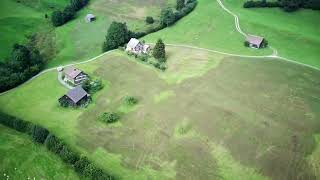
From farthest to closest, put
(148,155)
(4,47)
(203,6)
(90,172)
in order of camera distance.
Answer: (203,6)
(4,47)
(148,155)
(90,172)

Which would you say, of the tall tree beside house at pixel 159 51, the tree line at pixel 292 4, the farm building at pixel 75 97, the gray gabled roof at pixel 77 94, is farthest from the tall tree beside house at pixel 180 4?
the gray gabled roof at pixel 77 94

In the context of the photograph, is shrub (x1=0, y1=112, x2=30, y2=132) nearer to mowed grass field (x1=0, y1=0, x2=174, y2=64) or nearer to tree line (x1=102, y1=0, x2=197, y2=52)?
mowed grass field (x1=0, y1=0, x2=174, y2=64)

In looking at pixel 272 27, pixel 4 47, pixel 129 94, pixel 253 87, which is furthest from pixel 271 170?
pixel 4 47

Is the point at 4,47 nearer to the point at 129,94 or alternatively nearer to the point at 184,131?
the point at 129,94

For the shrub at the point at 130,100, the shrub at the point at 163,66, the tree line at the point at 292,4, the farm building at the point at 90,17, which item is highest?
the tree line at the point at 292,4

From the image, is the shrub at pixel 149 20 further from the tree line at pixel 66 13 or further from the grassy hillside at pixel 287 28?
the grassy hillside at pixel 287 28

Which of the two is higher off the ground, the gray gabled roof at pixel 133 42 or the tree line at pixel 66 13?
the gray gabled roof at pixel 133 42
